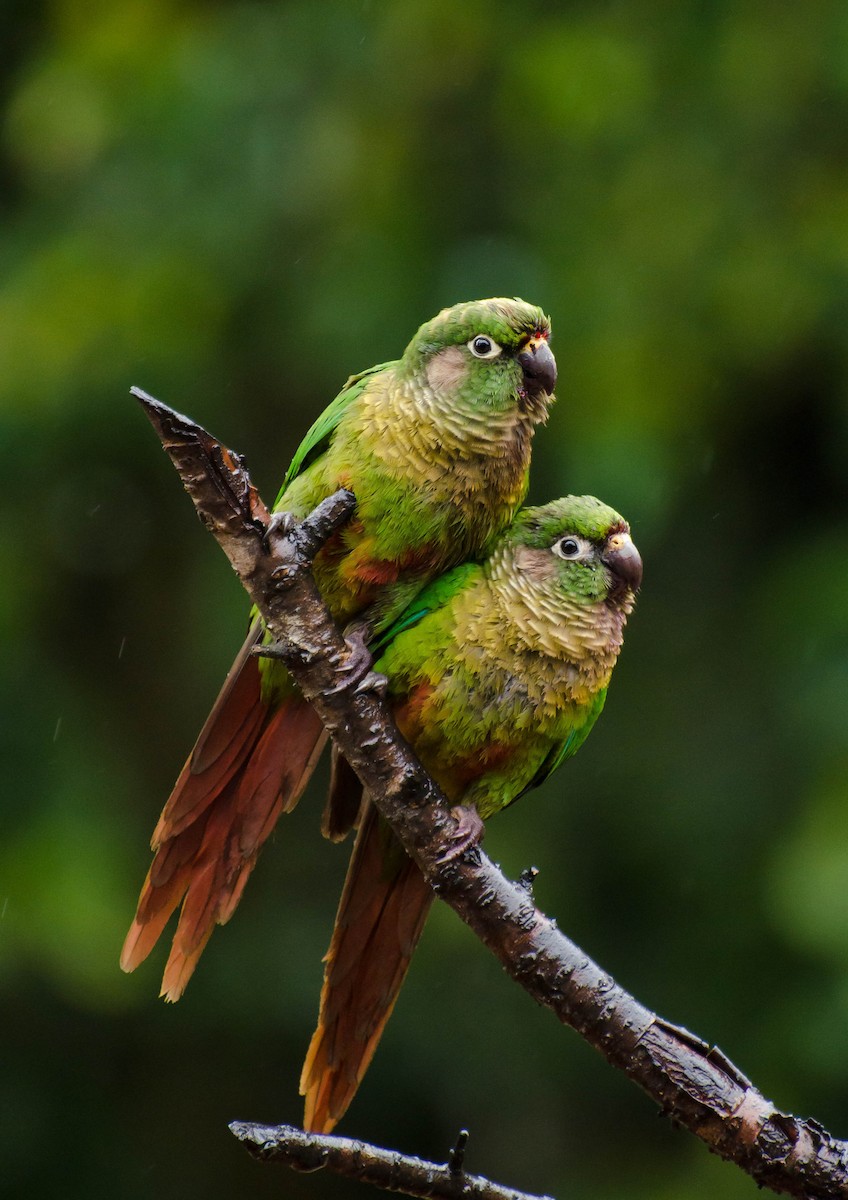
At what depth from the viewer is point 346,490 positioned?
260 centimetres

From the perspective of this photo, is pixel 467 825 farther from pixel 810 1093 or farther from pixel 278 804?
pixel 810 1093

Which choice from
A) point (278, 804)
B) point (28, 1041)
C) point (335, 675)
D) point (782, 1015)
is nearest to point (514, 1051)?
point (782, 1015)

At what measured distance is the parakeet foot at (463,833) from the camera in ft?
8.48

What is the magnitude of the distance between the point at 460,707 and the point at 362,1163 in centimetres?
94

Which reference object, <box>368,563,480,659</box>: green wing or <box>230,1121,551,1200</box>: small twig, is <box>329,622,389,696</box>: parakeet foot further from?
<box>230,1121,551,1200</box>: small twig

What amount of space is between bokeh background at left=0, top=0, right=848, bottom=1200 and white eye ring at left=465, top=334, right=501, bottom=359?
1785mm

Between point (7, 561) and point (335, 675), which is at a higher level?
point (7, 561)

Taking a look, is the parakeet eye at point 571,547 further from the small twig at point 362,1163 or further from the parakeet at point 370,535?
the small twig at point 362,1163

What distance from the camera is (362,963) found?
9.57 ft

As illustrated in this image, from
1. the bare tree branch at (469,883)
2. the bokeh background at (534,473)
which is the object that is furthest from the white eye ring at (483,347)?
the bokeh background at (534,473)

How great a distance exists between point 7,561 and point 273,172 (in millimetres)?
1752

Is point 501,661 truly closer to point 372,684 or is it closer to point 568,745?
point 568,745

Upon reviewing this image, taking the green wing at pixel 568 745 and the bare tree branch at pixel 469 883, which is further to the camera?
the green wing at pixel 568 745

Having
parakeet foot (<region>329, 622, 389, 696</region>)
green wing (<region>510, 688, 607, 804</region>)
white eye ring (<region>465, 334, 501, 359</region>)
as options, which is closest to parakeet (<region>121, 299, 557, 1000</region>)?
white eye ring (<region>465, 334, 501, 359</region>)
